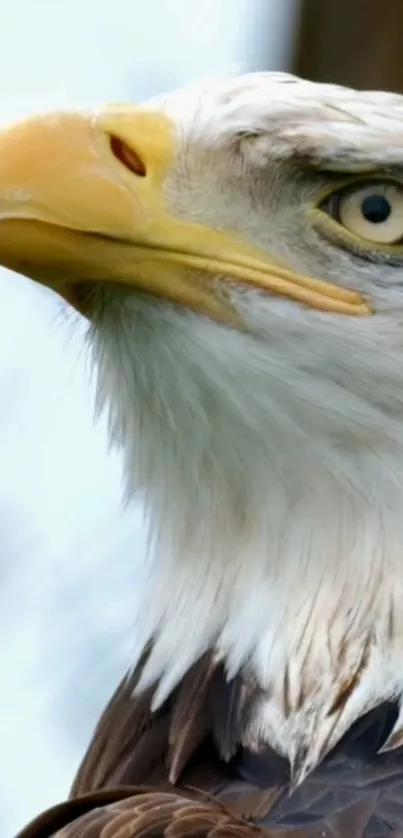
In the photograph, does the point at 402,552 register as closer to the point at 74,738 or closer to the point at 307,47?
the point at 307,47

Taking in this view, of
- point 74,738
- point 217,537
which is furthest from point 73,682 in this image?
point 217,537

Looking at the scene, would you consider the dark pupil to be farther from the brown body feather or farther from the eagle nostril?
the brown body feather

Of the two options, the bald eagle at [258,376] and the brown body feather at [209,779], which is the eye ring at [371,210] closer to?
the bald eagle at [258,376]

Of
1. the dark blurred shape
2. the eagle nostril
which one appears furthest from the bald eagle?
the dark blurred shape

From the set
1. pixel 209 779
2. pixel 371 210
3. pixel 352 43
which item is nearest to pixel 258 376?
pixel 371 210

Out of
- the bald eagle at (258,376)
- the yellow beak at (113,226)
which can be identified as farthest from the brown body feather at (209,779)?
the yellow beak at (113,226)

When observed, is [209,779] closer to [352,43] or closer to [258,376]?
[258,376]
